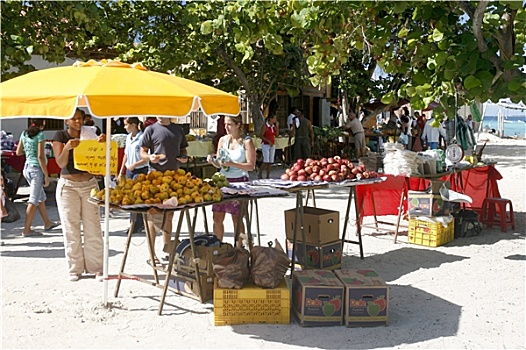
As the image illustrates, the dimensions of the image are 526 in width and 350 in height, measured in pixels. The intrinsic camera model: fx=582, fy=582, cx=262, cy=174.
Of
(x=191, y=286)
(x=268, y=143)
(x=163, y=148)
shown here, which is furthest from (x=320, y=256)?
(x=268, y=143)

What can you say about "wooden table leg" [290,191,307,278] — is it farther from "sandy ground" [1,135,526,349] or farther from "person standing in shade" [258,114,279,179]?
"person standing in shade" [258,114,279,179]

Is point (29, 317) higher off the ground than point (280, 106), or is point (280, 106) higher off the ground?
point (280, 106)

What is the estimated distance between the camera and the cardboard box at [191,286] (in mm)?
5605

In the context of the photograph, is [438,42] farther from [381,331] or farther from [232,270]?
[232,270]

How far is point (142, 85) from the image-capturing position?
4.79 metres

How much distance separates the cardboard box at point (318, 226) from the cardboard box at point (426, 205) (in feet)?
6.28

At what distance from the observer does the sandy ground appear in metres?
4.68

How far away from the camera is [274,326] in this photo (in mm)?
4984

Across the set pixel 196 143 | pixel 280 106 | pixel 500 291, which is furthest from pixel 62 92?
pixel 280 106

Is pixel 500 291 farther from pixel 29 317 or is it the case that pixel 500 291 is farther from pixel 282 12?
pixel 29 317

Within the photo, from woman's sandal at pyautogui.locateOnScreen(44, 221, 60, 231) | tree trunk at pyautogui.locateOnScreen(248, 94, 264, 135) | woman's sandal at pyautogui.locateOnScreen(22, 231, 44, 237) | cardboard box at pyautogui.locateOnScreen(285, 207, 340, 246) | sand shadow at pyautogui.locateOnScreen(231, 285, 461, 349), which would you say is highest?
tree trunk at pyautogui.locateOnScreen(248, 94, 264, 135)

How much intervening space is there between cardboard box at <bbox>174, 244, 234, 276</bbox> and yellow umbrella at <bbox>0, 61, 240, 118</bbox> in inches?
53.7

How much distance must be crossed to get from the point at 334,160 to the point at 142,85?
3016 mm

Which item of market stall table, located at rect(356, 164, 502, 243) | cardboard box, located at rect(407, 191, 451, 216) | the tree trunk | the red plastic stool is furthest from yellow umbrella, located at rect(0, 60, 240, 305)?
the tree trunk
